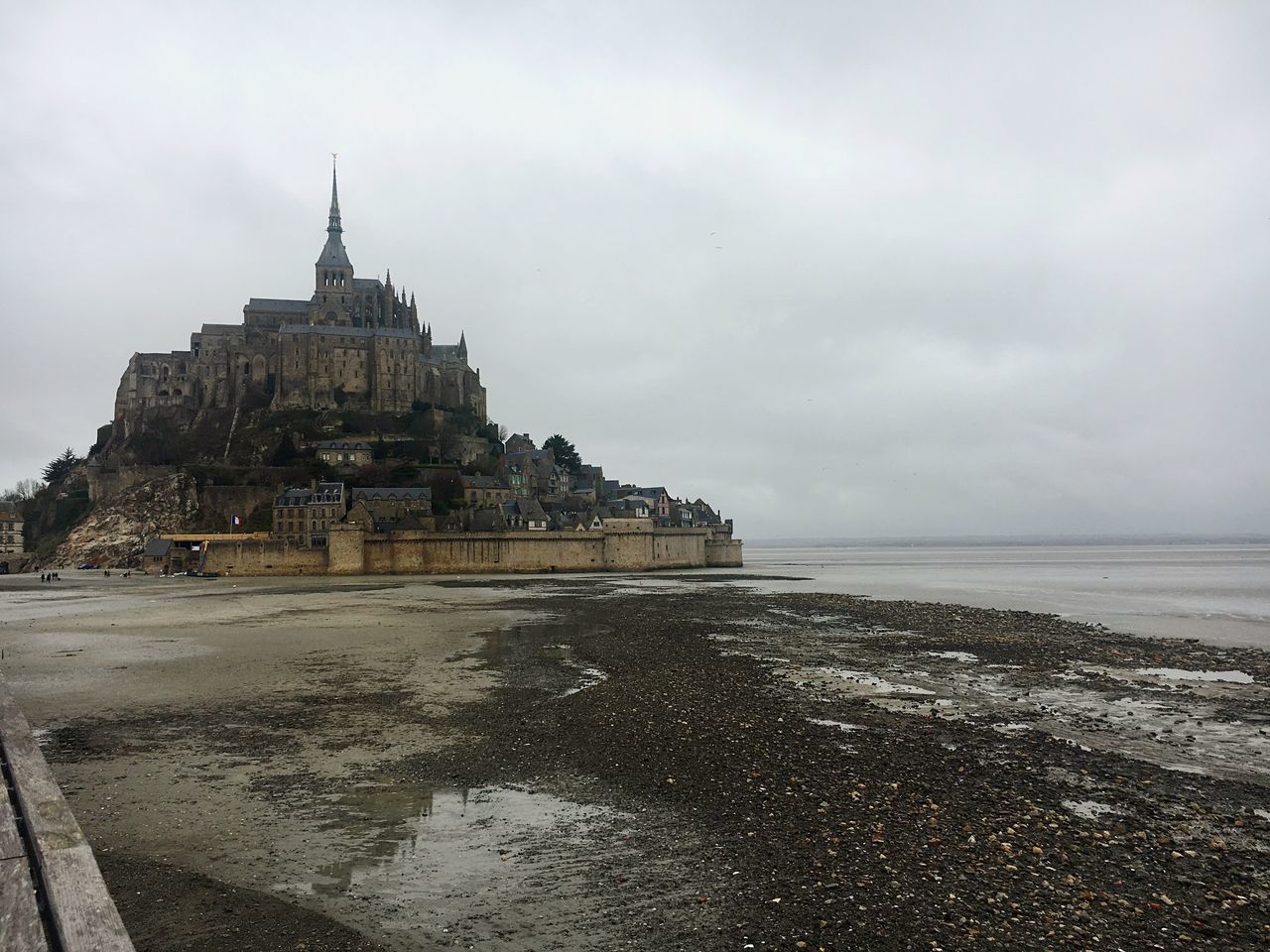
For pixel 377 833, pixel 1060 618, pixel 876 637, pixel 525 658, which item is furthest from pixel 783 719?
pixel 1060 618

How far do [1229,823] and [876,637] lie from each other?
53.4ft

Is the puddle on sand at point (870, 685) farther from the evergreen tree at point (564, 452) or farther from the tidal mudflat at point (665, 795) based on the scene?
the evergreen tree at point (564, 452)

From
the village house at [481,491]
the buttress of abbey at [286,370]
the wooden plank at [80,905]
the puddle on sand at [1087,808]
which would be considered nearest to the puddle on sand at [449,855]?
the wooden plank at [80,905]

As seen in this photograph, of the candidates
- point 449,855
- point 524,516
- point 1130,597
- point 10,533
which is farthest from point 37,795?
point 10,533

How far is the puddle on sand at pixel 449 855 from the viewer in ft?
20.0

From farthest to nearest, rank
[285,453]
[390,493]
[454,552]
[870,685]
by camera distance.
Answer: [285,453] → [390,493] → [454,552] → [870,685]

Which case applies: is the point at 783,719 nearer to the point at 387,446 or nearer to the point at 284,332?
the point at 387,446

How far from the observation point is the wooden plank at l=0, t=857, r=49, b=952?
2922 millimetres

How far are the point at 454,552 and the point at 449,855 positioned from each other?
58186mm

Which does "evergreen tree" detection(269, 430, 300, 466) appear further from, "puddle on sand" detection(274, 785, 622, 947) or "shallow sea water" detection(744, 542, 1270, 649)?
"puddle on sand" detection(274, 785, 622, 947)

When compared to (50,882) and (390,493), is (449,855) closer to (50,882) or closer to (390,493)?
(50,882)

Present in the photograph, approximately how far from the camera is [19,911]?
3.17 metres

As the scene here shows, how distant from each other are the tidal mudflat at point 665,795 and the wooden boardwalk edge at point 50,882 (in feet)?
5.46

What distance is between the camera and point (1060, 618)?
30.2 meters
